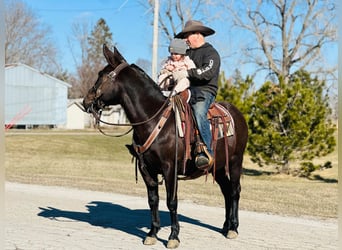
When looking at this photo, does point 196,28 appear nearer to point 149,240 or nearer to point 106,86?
point 106,86

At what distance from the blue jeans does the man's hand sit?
0.41 metres

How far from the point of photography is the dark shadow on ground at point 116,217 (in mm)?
8439

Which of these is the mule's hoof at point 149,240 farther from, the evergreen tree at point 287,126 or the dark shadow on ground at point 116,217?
the evergreen tree at point 287,126

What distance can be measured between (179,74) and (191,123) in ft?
2.34

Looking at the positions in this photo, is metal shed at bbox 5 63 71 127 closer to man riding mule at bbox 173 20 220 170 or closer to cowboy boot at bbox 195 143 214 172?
man riding mule at bbox 173 20 220 170

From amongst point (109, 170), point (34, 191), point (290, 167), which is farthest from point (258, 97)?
point (34, 191)

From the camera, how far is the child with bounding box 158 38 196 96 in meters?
6.79

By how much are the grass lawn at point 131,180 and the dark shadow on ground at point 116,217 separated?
3.92ft

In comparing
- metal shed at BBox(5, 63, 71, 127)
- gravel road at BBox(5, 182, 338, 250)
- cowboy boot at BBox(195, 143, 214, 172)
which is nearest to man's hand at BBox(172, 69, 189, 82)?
cowboy boot at BBox(195, 143, 214, 172)

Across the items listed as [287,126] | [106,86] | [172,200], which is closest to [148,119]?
[106,86]

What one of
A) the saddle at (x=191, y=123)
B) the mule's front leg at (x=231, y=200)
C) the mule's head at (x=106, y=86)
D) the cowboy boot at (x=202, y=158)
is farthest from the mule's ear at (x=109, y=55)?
the mule's front leg at (x=231, y=200)

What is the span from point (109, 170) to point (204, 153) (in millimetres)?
14662

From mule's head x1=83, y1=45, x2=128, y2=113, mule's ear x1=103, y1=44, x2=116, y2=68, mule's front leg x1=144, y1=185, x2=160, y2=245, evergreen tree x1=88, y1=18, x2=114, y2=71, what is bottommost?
mule's front leg x1=144, y1=185, x2=160, y2=245

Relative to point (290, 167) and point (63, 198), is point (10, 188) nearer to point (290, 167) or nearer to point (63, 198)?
point (63, 198)
